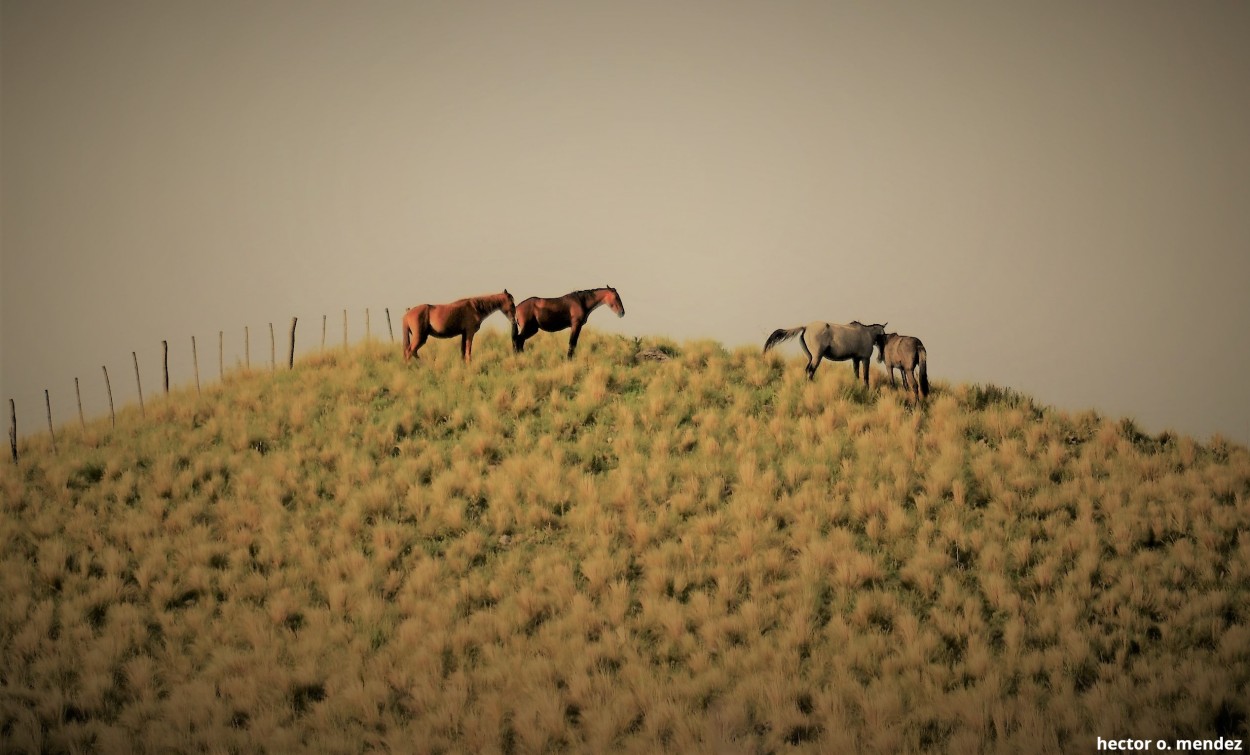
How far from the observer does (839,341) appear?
2025 centimetres

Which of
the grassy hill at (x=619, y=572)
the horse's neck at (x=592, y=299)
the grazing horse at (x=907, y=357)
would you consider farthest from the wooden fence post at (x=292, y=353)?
the grazing horse at (x=907, y=357)

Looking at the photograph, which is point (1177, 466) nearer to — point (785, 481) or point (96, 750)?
point (785, 481)

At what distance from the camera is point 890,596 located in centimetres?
1248

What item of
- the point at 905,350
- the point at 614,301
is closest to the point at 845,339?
the point at 905,350

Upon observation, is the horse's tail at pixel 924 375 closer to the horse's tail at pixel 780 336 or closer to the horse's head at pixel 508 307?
the horse's tail at pixel 780 336

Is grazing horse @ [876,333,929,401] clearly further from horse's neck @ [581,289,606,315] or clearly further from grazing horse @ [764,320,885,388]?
horse's neck @ [581,289,606,315]

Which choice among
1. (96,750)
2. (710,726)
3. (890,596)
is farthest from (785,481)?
(96,750)

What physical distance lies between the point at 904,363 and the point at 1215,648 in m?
10.1

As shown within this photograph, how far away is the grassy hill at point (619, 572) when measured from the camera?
10.1 metres

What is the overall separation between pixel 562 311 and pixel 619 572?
34.1ft

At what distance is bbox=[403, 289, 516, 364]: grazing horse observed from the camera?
22.6m

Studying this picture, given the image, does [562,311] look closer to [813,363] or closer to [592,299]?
[592,299]

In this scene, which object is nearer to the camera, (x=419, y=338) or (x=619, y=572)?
(x=619, y=572)

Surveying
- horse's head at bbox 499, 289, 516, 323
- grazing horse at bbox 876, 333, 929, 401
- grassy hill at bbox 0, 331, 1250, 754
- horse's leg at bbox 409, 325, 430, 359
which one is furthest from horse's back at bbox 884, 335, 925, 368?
horse's leg at bbox 409, 325, 430, 359
